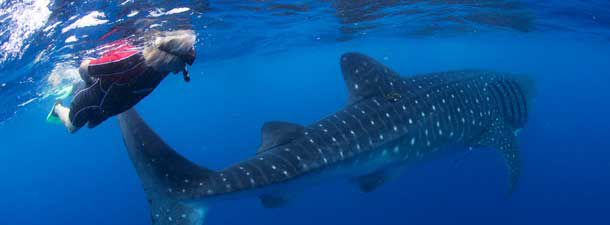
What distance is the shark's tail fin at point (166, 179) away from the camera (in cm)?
412

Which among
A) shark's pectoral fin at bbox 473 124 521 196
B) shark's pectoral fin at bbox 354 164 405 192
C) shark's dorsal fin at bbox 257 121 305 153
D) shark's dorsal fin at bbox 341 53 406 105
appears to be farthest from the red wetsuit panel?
shark's pectoral fin at bbox 473 124 521 196

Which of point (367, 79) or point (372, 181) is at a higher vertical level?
point (367, 79)

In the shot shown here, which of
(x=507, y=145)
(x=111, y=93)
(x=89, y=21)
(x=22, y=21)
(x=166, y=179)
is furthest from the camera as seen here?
(x=89, y=21)

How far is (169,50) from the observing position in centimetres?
320

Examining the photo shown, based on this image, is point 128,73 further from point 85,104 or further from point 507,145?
point 507,145

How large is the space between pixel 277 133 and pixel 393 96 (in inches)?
87.6

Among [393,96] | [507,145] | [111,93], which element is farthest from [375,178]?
[111,93]

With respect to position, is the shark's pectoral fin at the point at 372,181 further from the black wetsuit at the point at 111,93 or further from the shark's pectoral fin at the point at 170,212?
the black wetsuit at the point at 111,93

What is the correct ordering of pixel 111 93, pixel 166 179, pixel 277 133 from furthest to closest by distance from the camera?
pixel 277 133, pixel 166 179, pixel 111 93

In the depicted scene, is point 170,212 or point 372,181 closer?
point 170,212

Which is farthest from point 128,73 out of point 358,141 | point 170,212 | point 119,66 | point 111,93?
point 358,141

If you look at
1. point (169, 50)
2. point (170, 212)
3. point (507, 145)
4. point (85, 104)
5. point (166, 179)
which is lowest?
point (507, 145)

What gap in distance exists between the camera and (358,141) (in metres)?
5.71

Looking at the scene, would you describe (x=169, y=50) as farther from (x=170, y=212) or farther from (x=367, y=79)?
(x=367, y=79)
